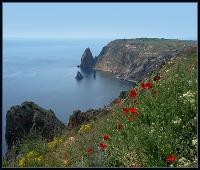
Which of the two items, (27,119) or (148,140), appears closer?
(148,140)

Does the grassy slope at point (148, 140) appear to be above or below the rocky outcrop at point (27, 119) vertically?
above

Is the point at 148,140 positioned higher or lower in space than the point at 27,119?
higher

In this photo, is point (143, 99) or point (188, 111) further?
point (143, 99)

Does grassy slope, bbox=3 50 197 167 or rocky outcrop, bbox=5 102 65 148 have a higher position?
grassy slope, bbox=3 50 197 167

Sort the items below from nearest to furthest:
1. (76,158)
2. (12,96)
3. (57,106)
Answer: (76,158), (57,106), (12,96)

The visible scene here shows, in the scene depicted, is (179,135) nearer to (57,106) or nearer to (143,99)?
(143,99)

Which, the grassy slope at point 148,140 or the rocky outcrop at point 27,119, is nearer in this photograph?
the grassy slope at point 148,140

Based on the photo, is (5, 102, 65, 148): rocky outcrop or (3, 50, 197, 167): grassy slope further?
(5, 102, 65, 148): rocky outcrop

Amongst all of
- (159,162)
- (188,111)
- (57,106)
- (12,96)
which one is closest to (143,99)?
(188,111)
